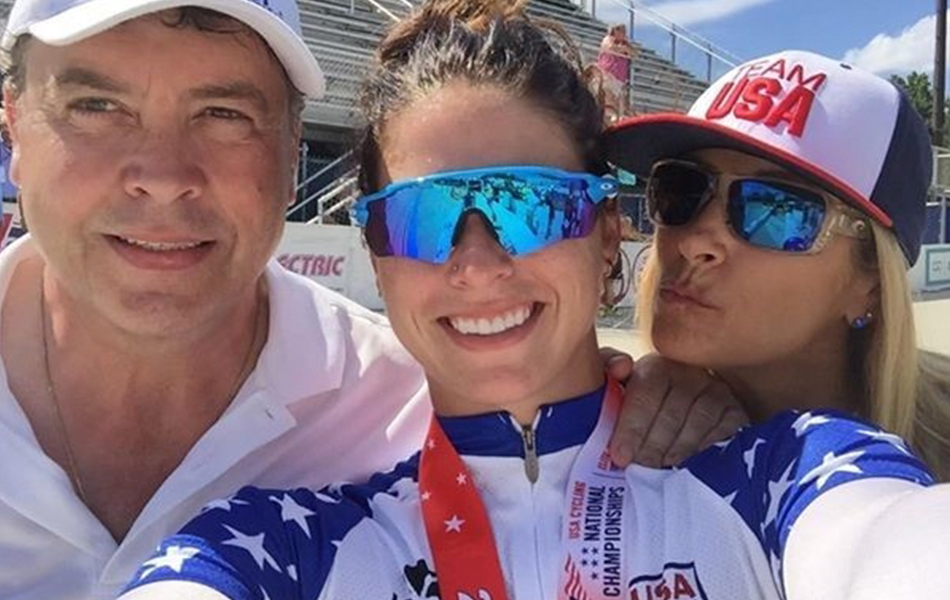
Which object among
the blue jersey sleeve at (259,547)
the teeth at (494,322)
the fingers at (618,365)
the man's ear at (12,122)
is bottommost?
the blue jersey sleeve at (259,547)

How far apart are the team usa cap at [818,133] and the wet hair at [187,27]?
2.32ft

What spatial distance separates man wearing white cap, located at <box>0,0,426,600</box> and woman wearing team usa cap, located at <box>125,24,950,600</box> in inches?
12.4

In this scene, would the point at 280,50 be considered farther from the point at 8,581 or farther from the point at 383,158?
the point at 8,581

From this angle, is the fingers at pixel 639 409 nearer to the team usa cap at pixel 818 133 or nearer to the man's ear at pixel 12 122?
the team usa cap at pixel 818 133

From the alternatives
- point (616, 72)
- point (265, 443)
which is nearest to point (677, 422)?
point (265, 443)

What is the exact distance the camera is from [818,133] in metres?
2.24

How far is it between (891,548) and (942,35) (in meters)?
36.4

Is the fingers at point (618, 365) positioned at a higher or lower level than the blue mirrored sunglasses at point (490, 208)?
lower

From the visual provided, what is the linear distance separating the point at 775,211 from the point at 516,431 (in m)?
0.76

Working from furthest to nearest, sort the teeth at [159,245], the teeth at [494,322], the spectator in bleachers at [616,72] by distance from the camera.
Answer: the spectator in bleachers at [616,72] < the teeth at [159,245] < the teeth at [494,322]

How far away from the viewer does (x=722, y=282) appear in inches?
92.3

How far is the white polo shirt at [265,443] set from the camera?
2.08m

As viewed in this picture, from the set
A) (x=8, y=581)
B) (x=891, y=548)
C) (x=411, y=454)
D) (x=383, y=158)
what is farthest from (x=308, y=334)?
(x=891, y=548)

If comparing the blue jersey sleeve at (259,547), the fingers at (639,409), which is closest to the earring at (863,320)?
the fingers at (639,409)
